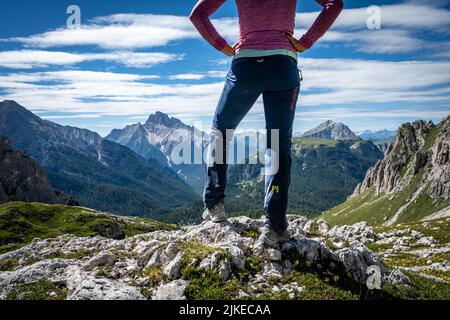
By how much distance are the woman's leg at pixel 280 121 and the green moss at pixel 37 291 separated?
8051mm

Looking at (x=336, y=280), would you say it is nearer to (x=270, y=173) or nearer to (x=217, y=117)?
(x=270, y=173)

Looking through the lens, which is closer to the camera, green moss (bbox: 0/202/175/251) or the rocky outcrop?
the rocky outcrop

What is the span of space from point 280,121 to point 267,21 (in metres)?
2.83

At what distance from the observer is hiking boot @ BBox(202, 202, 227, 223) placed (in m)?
13.7

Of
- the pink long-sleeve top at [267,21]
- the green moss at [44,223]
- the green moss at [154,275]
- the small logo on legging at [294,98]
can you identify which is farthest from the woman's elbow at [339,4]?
the green moss at [44,223]

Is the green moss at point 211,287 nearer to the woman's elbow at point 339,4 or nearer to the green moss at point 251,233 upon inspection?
the green moss at point 251,233

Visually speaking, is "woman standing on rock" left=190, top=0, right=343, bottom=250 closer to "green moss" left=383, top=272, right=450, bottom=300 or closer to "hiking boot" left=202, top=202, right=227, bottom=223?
"hiking boot" left=202, top=202, right=227, bottom=223

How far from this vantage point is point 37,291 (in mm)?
13555

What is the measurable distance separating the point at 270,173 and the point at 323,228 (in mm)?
17815

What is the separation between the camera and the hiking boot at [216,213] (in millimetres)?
13653

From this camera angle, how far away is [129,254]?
15258 millimetres

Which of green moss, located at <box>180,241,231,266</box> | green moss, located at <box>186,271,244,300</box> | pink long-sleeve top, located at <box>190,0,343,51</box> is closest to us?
pink long-sleeve top, located at <box>190,0,343,51</box>

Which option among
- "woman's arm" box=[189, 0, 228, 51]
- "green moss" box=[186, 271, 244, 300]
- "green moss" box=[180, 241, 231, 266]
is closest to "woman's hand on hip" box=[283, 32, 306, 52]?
"woman's arm" box=[189, 0, 228, 51]
